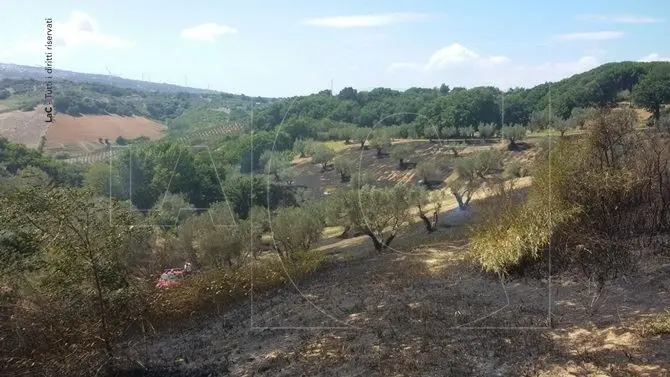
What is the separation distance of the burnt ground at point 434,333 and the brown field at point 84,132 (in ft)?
218

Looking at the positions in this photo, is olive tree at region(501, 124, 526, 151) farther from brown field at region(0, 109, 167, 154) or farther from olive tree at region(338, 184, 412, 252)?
brown field at region(0, 109, 167, 154)

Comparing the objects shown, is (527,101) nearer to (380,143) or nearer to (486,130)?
(486,130)

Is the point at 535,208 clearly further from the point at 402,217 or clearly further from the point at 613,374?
the point at 402,217

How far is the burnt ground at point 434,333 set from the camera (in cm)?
795

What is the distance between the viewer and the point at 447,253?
18016 mm

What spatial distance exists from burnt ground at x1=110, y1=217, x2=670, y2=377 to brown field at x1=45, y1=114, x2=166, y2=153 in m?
66.5

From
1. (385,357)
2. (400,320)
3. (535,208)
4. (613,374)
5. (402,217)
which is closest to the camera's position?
(613,374)

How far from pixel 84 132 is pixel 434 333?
242 ft

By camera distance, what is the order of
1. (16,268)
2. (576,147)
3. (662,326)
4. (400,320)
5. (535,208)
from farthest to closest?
(576,147) → (535,208) → (400,320) → (16,268) → (662,326)

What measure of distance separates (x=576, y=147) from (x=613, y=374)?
29.4 feet

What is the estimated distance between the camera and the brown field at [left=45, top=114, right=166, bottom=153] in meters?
72.8

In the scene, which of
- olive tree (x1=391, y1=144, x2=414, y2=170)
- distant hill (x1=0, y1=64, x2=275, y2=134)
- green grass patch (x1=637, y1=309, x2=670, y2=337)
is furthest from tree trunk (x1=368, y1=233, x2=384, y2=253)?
distant hill (x1=0, y1=64, x2=275, y2=134)

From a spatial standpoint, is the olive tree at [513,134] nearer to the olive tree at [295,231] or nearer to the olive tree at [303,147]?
the olive tree at [295,231]

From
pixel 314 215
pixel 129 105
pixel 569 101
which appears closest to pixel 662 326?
pixel 314 215
